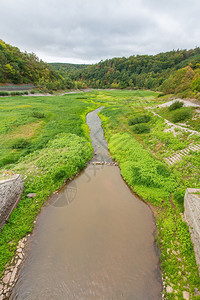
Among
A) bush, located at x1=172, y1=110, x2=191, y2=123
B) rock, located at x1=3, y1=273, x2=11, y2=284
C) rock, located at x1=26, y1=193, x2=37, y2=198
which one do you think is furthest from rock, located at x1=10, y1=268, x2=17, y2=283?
bush, located at x1=172, y1=110, x2=191, y2=123

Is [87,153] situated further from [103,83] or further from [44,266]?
[103,83]

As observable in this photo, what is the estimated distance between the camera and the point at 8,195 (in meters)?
9.53

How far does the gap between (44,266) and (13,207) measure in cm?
482

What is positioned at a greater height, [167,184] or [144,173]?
[144,173]

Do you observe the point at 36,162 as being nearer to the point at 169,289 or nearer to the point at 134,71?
the point at 169,289

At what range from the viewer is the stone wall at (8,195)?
29.2 ft

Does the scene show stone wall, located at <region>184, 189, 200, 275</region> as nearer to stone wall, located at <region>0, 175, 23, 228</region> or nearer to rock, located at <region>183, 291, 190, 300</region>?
rock, located at <region>183, 291, 190, 300</region>

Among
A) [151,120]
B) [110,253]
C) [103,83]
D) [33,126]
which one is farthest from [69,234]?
[103,83]

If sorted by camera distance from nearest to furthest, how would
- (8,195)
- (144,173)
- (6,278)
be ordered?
(6,278) < (8,195) < (144,173)

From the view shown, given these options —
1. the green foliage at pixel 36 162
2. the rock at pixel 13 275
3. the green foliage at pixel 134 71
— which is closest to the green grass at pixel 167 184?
the green foliage at pixel 36 162

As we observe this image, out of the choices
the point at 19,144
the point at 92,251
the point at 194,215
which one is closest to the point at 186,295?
the point at 194,215

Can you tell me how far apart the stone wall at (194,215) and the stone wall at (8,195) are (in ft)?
41.0

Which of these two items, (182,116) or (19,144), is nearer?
(19,144)

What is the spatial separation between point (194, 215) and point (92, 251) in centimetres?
713
